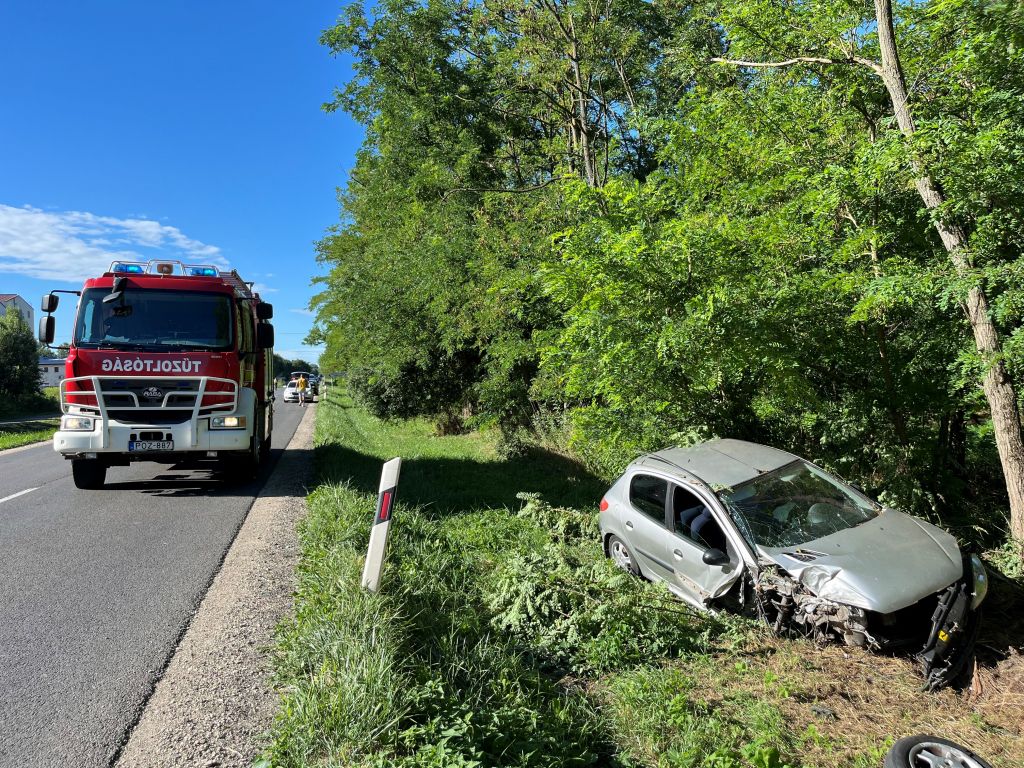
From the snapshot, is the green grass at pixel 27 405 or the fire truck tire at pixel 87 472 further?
the green grass at pixel 27 405

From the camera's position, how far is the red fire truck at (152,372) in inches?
318

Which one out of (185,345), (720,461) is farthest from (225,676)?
(185,345)

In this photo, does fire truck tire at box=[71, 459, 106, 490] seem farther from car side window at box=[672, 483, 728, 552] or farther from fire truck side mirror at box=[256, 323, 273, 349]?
car side window at box=[672, 483, 728, 552]

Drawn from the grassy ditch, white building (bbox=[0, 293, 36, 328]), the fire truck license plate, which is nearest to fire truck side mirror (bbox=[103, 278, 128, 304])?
the fire truck license plate

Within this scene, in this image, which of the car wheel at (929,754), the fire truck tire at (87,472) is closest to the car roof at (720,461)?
the car wheel at (929,754)

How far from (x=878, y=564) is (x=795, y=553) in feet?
1.72

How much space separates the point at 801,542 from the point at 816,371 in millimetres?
3668

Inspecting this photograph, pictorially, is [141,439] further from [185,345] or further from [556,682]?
[556,682]

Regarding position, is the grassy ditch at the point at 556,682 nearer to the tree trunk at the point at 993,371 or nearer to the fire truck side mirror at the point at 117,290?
the tree trunk at the point at 993,371

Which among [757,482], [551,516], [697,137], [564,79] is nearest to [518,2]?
[564,79]

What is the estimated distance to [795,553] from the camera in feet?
14.6

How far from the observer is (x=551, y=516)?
8133mm

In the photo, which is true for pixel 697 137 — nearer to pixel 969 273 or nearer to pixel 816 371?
pixel 816 371

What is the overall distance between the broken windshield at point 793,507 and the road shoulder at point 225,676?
3672mm
